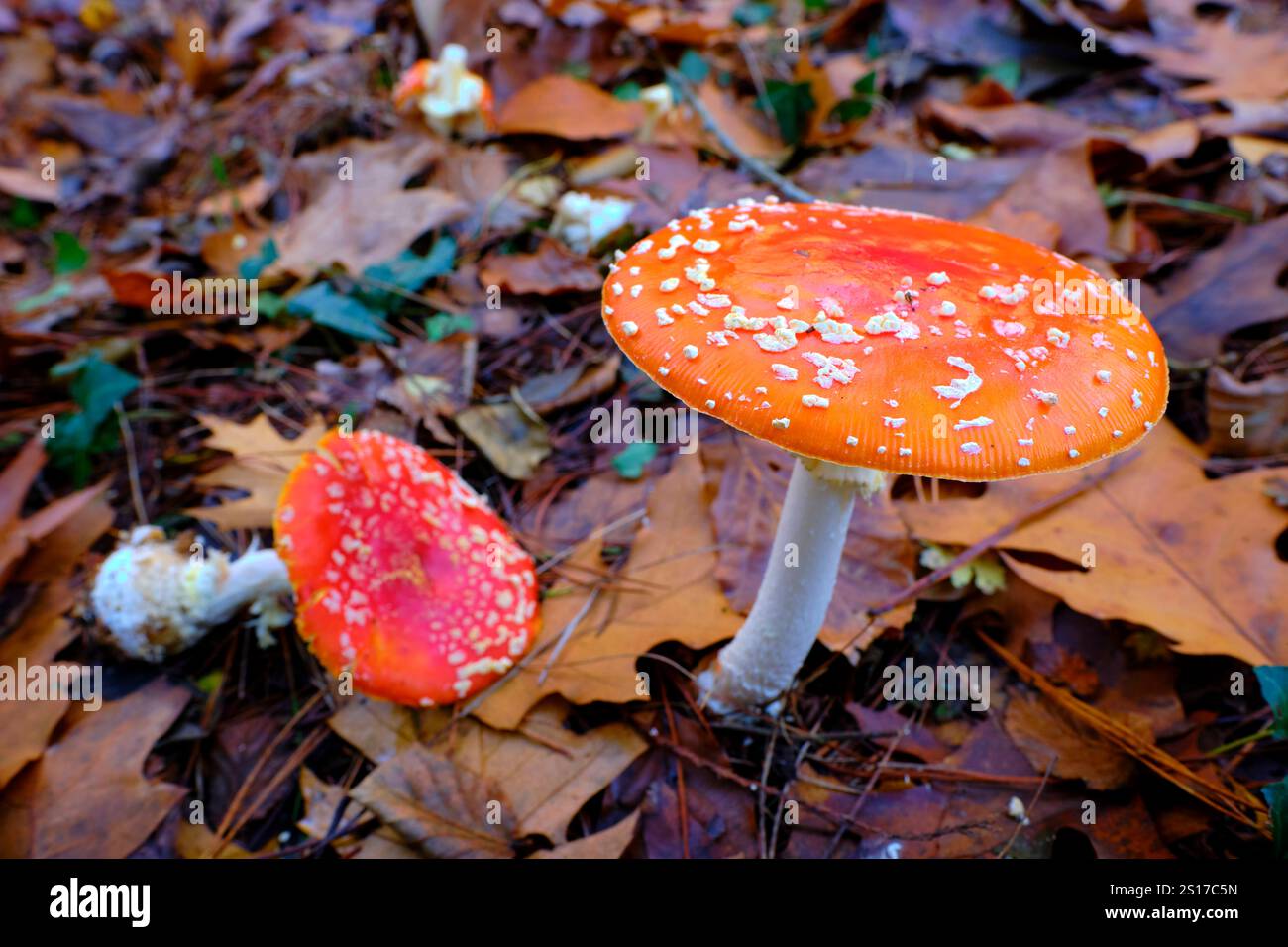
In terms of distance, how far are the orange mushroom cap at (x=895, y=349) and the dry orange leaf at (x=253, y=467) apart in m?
1.65

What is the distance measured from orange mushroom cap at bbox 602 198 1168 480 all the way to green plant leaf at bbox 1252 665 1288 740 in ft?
2.22

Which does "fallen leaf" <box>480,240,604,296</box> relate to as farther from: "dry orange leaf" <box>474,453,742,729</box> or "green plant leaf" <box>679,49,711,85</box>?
"green plant leaf" <box>679,49,711,85</box>

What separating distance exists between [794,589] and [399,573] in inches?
46.3

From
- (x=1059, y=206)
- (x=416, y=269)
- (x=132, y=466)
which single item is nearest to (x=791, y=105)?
(x=1059, y=206)

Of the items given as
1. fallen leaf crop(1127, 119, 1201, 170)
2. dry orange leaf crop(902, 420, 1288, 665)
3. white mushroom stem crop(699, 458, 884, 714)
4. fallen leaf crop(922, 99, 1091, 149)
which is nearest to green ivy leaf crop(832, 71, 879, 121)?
fallen leaf crop(922, 99, 1091, 149)

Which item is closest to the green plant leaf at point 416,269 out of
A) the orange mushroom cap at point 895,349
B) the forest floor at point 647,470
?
the forest floor at point 647,470

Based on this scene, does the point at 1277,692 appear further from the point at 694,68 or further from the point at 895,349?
the point at 694,68

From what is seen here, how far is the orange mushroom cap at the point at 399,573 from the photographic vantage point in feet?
6.82

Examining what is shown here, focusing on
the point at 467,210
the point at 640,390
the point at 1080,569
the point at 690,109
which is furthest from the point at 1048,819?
the point at 690,109

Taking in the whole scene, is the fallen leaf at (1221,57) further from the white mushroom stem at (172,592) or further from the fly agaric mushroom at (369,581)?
the white mushroom stem at (172,592)

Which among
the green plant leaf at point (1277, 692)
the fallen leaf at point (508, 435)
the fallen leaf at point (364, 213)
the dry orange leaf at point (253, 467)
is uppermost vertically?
the fallen leaf at point (364, 213)

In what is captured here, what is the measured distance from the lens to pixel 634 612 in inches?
91.4

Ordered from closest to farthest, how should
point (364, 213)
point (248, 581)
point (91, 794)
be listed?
point (91, 794) < point (248, 581) < point (364, 213)
